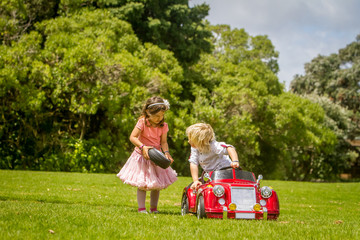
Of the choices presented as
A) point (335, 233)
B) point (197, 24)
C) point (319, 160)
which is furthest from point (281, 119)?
point (335, 233)

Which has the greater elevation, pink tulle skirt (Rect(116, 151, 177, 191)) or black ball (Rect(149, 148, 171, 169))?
black ball (Rect(149, 148, 171, 169))

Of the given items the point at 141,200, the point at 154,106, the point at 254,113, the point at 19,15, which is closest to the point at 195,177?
the point at 141,200

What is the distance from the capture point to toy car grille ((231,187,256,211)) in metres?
5.83

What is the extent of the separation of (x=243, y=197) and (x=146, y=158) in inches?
61.6

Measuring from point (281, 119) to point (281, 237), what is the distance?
80.1 feet

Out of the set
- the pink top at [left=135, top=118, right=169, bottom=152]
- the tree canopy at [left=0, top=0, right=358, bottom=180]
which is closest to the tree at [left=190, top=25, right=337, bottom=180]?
the tree canopy at [left=0, top=0, right=358, bottom=180]

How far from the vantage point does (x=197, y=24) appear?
27500 mm

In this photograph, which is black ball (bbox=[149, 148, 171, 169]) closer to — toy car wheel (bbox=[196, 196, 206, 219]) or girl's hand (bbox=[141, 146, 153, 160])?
girl's hand (bbox=[141, 146, 153, 160])

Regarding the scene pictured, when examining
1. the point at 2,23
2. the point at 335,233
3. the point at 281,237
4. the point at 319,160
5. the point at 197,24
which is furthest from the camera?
the point at 319,160

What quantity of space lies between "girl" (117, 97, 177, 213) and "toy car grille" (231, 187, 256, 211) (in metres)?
1.19

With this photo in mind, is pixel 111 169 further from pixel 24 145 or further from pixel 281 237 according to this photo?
pixel 281 237

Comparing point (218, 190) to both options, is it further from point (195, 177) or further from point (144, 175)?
point (144, 175)

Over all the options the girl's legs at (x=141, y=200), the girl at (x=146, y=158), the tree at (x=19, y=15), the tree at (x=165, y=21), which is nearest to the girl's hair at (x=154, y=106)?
the girl at (x=146, y=158)

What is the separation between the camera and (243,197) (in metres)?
5.88
